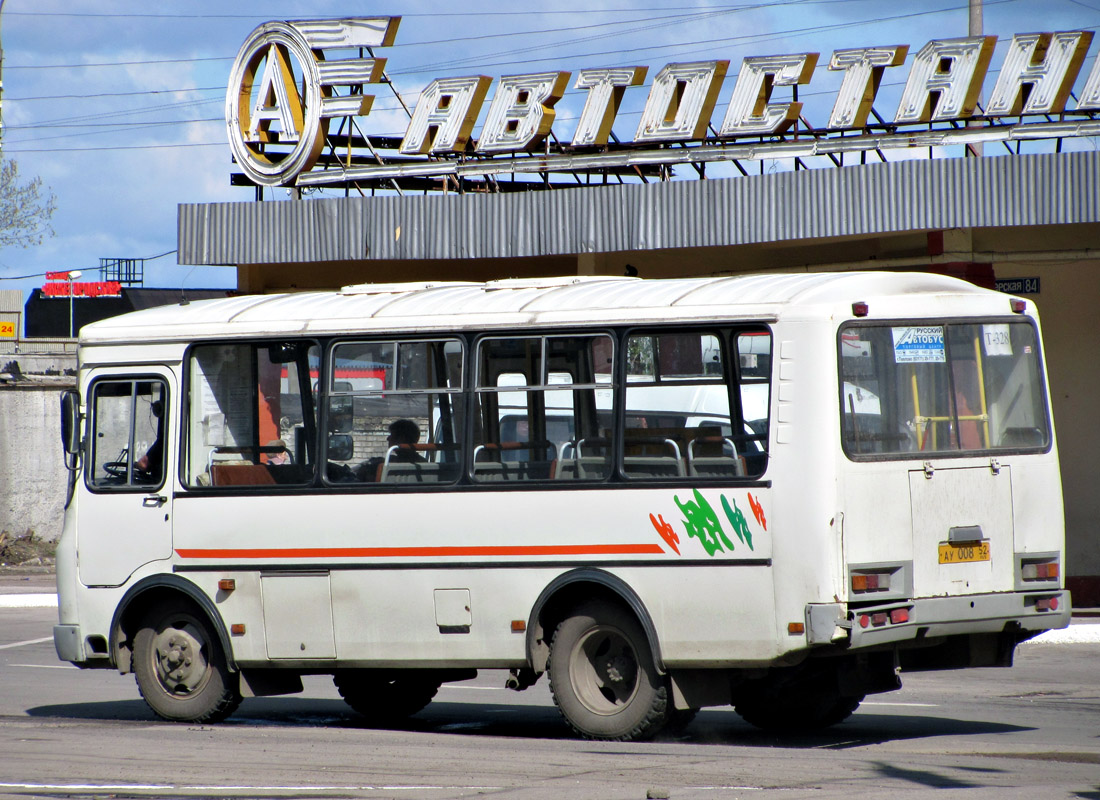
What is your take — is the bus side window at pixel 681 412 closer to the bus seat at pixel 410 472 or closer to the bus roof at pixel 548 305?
the bus roof at pixel 548 305

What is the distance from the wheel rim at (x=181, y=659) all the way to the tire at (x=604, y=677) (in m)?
2.72

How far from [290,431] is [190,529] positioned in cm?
100

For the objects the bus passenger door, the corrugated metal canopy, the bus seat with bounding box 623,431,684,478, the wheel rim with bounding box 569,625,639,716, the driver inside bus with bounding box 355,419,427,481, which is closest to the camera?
the bus seat with bounding box 623,431,684,478

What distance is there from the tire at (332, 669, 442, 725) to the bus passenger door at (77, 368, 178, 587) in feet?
5.76

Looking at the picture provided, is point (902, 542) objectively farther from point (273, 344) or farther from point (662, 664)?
point (273, 344)

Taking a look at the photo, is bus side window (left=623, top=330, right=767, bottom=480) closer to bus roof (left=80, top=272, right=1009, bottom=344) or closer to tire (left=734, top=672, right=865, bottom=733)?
bus roof (left=80, top=272, right=1009, bottom=344)

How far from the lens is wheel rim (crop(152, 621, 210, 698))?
1079 centimetres

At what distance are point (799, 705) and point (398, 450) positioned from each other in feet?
10.3

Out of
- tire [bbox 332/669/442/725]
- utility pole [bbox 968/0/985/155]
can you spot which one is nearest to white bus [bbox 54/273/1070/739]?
tire [bbox 332/669/442/725]

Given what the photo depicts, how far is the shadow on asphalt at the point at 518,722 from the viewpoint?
9703 millimetres

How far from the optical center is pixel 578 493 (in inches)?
370

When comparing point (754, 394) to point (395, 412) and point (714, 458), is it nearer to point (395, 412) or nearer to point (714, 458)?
point (714, 458)

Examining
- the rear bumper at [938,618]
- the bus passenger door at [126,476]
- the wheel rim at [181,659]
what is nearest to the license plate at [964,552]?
the rear bumper at [938,618]

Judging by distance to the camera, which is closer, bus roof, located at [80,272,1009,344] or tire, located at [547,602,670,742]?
bus roof, located at [80,272,1009,344]
